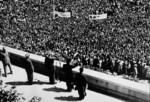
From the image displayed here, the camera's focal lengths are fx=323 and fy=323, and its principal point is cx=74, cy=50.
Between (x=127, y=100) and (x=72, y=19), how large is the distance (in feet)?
57.8

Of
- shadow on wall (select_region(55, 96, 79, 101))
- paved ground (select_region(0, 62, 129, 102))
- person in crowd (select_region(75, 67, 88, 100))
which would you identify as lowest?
shadow on wall (select_region(55, 96, 79, 101))

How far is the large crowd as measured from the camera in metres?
15.5

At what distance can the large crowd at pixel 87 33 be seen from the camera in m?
15.5

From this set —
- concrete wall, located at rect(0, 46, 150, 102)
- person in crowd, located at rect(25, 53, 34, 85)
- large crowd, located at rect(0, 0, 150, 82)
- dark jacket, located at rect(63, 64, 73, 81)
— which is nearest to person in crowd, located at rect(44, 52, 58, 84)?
concrete wall, located at rect(0, 46, 150, 102)

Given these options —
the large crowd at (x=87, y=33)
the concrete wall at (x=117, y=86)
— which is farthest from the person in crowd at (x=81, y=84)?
the large crowd at (x=87, y=33)

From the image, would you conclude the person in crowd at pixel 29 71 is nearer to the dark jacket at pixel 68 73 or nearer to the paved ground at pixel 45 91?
the paved ground at pixel 45 91

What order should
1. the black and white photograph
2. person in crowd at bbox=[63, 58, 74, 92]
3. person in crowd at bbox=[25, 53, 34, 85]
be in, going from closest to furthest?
the black and white photograph
person in crowd at bbox=[63, 58, 74, 92]
person in crowd at bbox=[25, 53, 34, 85]

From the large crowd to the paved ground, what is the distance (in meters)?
2.92

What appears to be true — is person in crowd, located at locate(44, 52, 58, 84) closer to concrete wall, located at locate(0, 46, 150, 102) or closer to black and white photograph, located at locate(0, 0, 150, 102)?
black and white photograph, located at locate(0, 0, 150, 102)

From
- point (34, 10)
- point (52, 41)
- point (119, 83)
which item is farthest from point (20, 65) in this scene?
point (34, 10)

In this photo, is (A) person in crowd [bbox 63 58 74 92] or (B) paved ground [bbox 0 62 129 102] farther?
(A) person in crowd [bbox 63 58 74 92]

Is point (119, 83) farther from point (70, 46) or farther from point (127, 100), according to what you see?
point (70, 46)

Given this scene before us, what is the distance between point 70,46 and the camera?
720 inches

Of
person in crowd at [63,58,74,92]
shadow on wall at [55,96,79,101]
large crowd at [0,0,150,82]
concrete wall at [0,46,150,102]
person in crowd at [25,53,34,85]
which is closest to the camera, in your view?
concrete wall at [0,46,150,102]
